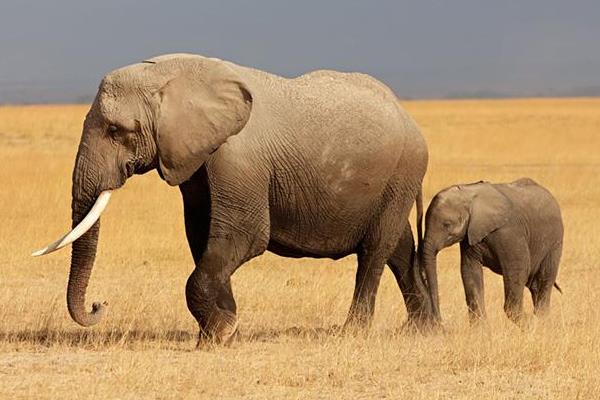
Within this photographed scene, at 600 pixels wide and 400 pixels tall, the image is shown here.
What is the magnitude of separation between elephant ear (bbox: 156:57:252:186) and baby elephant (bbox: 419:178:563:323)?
249cm

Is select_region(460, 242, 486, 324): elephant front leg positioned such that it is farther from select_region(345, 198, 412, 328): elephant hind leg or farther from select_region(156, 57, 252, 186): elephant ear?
select_region(156, 57, 252, 186): elephant ear

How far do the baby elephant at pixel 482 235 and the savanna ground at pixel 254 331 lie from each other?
1.08 feet

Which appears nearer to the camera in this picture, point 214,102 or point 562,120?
point 214,102

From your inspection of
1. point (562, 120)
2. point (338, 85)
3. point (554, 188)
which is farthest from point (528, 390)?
point (562, 120)

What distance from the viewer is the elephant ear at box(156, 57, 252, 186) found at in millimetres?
9734

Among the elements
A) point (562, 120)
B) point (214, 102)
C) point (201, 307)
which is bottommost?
point (562, 120)

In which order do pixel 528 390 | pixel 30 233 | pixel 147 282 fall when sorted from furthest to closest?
pixel 30 233
pixel 147 282
pixel 528 390

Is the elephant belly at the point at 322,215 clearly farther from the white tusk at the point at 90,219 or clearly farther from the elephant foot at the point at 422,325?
the white tusk at the point at 90,219

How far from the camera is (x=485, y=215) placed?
11.7m

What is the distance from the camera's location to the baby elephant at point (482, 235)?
11625 mm

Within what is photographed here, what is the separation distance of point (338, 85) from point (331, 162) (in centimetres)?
69

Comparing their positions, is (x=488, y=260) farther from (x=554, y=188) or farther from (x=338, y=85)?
(x=554, y=188)

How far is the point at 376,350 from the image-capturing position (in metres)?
9.77

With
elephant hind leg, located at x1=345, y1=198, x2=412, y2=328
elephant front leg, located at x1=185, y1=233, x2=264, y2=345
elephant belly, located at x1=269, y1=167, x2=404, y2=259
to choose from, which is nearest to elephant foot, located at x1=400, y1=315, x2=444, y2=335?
elephant hind leg, located at x1=345, y1=198, x2=412, y2=328
